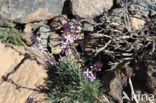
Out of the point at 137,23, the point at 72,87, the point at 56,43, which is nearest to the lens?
the point at 72,87

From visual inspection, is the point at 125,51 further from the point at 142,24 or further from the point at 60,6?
the point at 60,6

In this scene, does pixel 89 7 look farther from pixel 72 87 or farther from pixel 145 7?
pixel 72 87

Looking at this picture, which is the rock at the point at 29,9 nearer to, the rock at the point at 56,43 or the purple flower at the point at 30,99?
the rock at the point at 56,43

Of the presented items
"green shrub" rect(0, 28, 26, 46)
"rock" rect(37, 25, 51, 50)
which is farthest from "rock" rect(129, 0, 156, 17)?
"green shrub" rect(0, 28, 26, 46)

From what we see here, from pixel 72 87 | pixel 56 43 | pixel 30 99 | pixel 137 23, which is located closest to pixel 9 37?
pixel 56 43

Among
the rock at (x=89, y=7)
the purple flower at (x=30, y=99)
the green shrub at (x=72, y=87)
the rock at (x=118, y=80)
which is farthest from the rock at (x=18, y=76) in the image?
the rock at (x=89, y=7)

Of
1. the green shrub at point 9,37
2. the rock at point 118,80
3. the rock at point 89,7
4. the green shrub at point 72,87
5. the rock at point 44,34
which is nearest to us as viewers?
the rock at point 118,80

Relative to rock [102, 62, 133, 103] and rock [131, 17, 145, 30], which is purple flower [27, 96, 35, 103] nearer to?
rock [102, 62, 133, 103]

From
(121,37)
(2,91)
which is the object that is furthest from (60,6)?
(2,91)
